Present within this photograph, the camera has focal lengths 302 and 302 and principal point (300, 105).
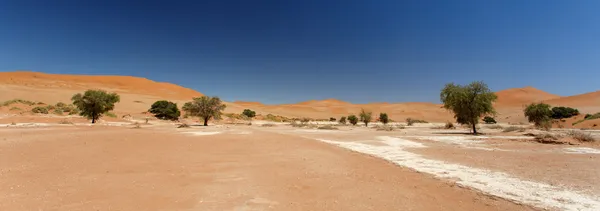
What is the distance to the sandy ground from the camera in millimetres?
5469

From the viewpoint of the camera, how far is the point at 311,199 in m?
5.93

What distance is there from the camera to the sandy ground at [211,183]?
5469 millimetres

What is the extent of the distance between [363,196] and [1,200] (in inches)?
262

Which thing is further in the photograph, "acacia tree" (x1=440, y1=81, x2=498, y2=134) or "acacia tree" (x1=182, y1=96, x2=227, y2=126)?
"acacia tree" (x1=182, y1=96, x2=227, y2=126)

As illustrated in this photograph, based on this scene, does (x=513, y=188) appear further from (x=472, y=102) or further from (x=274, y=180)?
(x=472, y=102)

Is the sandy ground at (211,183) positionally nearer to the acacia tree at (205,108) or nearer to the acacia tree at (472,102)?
the acacia tree at (472,102)

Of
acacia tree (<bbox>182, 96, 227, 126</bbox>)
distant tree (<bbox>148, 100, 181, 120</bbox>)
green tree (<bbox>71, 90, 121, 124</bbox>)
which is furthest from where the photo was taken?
distant tree (<bbox>148, 100, 181, 120</bbox>)

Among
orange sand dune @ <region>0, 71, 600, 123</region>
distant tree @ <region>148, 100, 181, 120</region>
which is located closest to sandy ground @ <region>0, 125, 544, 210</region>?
distant tree @ <region>148, 100, 181, 120</region>

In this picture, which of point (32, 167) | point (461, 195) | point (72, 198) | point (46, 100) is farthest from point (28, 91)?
point (461, 195)

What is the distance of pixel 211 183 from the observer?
7.02m

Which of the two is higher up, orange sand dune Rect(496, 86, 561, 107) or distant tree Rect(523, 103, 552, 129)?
orange sand dune Rect(496, 86, 561, 107)

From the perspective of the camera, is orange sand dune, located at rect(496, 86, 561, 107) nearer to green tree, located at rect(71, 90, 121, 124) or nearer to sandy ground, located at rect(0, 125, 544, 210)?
green tree, located at rect(71, 90, 121, 124)

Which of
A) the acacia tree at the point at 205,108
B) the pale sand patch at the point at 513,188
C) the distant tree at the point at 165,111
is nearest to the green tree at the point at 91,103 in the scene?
the acacia tree at the point at 205,108

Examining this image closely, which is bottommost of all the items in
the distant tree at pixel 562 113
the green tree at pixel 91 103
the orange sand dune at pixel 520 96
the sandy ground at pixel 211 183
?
the sandy ground at pixel 211 183
